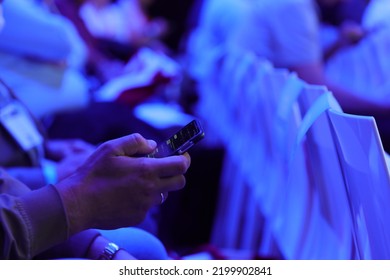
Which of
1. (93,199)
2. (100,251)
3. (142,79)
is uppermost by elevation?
(142,79)

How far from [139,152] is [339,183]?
0.42 m

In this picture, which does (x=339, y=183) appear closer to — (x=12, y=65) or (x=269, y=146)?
(x=269, y=146)

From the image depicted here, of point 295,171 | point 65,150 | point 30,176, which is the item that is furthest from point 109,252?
point 65,150

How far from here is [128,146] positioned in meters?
0.89

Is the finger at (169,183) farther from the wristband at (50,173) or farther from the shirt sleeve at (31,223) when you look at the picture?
the wristband at (50,173)

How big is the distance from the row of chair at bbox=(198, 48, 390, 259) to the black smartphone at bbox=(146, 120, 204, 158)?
203 mm

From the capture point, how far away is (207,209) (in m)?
2.45

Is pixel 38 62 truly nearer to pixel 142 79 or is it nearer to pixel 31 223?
pixel 142 79

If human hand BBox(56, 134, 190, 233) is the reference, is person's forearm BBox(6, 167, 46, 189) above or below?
below

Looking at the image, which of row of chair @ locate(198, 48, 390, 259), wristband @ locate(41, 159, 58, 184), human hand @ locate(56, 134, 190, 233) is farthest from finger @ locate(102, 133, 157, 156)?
wristband @ locate(41, 159, 58, 184)

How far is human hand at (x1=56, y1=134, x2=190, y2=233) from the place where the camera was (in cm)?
Answer: 88

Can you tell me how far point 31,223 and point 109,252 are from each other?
177 millimetres

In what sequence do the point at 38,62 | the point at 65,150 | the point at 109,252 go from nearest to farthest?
the point at 109,252
the point at 65,150
the point at 38,62

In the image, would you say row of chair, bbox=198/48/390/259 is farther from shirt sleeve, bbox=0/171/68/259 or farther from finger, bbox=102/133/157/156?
shirt sleeve, bbox=0/171/68/259
